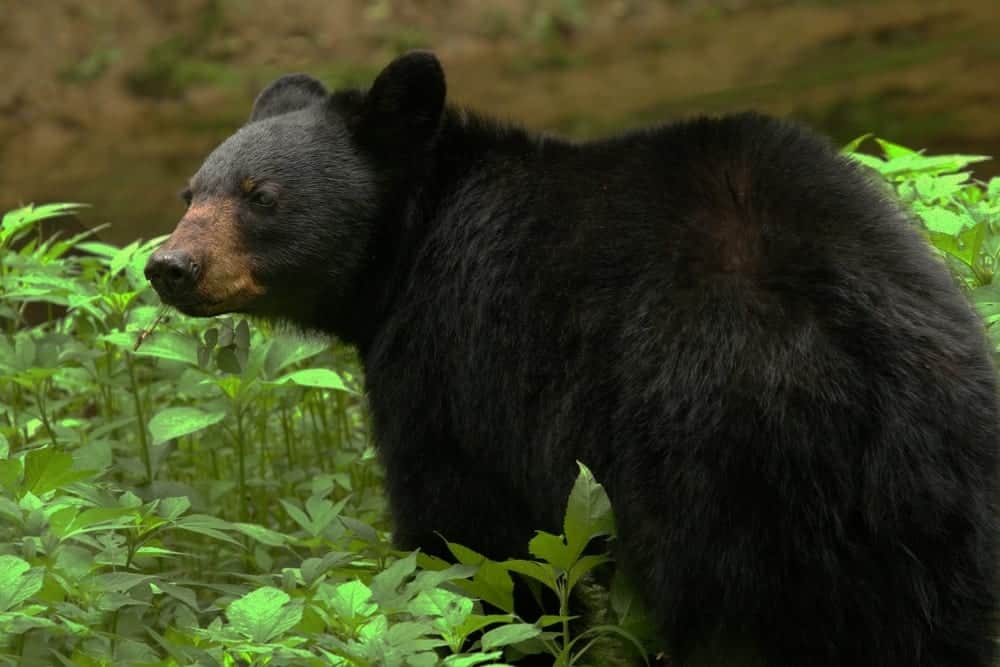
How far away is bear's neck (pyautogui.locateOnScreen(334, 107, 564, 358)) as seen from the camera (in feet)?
12.1

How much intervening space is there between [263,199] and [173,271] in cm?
37

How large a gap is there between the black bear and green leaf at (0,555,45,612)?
3.64ft

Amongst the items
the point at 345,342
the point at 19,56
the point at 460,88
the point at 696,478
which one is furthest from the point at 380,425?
the point at 19,56

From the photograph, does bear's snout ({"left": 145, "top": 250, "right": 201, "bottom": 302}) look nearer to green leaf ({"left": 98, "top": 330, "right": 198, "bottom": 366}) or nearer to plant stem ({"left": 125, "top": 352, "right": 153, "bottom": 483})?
green leaf ({"left": 98, "top": 330, "right": 198, "bottom": 366})

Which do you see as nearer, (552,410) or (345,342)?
(552,410)

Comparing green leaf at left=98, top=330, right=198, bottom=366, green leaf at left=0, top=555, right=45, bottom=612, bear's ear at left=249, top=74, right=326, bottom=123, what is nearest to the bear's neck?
green leaf at left=98, top=330, right=198, bottom=366

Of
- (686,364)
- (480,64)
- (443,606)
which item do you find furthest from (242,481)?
(480,64)

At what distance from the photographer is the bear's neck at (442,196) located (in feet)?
12.1

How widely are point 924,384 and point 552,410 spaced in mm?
864

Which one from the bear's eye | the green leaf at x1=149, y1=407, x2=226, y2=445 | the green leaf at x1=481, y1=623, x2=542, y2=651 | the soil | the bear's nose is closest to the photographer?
the green leaf at x1=481, y1=623, x2=542, y2=651

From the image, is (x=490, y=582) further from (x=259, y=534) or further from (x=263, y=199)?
(x=263, y=199)

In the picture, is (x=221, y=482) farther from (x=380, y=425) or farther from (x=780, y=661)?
(x=780, y=661)

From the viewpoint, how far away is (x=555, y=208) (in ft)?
11.4

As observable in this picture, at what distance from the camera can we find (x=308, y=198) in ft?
12.9
